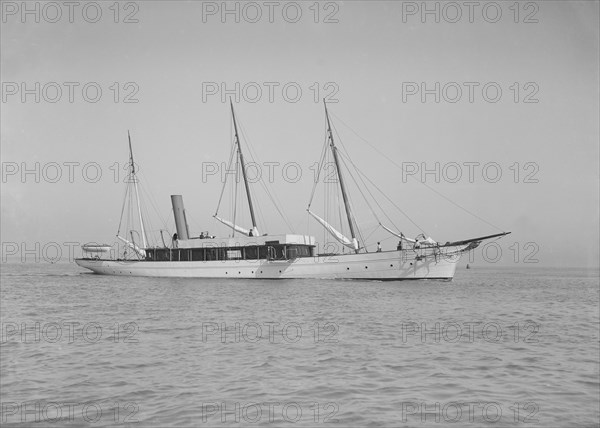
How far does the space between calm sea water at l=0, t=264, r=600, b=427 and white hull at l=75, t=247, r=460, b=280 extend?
24841 mm

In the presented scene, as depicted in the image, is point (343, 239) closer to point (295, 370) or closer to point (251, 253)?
point (251, 253)

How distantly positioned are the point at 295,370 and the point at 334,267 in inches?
1593

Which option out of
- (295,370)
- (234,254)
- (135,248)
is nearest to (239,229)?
(234,254)

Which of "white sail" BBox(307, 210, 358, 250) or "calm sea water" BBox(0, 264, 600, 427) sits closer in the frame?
"calm sea water" BBox(0, 264, 600, 427)

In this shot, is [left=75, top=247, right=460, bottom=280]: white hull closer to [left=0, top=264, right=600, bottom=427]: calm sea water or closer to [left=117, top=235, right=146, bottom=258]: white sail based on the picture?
[left=117, top=235, right=146, bottom=258]: white sail

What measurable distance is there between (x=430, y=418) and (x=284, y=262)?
45730 mm

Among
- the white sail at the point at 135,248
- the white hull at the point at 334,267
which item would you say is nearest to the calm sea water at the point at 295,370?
the white hull at the point at 334,267

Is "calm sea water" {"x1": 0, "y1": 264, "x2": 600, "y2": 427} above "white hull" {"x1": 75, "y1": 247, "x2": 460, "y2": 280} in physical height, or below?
above

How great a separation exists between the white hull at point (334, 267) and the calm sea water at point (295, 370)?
2484 cm

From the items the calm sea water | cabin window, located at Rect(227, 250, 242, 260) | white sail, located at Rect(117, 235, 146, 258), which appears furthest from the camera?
white sail, located at Rect(117, 235, 146, 258)

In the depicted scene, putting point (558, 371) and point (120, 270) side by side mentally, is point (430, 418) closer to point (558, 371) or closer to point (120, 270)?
point (558, 371)

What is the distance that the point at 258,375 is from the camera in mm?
12547

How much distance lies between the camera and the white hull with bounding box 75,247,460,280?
166 ft

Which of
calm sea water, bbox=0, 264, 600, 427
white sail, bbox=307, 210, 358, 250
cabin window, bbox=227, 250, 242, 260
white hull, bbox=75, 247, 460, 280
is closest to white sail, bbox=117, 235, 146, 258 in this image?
white hull, bbox=75, 247, 460, 280
